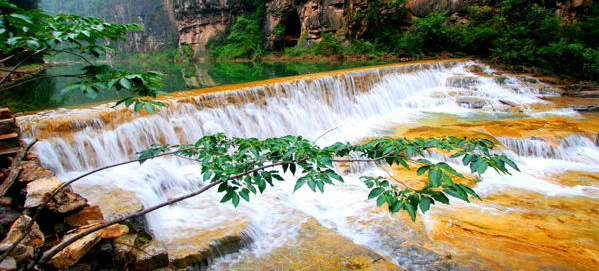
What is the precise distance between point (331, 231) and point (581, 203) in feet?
11.7

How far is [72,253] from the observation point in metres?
2.60

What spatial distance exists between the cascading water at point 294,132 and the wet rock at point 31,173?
81 centimetres

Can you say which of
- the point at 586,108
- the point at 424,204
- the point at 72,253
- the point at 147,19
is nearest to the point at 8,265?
the point at 72,253

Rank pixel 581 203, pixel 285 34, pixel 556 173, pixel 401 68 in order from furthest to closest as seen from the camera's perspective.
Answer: pixel 285 34 → pixel 401 68 → pixel 556 173 → pixel 581 203

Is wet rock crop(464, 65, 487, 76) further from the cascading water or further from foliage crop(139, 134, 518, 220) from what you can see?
foliage crop(139, 134, 518, 220)

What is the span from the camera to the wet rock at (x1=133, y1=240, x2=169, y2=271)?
2979 mm

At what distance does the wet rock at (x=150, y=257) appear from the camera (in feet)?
9.77

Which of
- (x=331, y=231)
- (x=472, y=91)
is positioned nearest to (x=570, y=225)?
(x=331, y=231)

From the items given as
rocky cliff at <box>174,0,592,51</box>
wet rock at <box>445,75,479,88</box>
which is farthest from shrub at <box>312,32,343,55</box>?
wet rock at <box>445,75,479,88</box>

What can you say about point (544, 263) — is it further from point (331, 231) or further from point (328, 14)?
point (328, 14)

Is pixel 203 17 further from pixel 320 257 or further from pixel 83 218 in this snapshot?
pixel 320 257

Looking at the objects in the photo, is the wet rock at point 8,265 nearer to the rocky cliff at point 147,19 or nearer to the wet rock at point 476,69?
the wet rock at point 476,69

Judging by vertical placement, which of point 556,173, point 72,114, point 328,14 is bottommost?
point 556,173

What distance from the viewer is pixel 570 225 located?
13.8 feet
